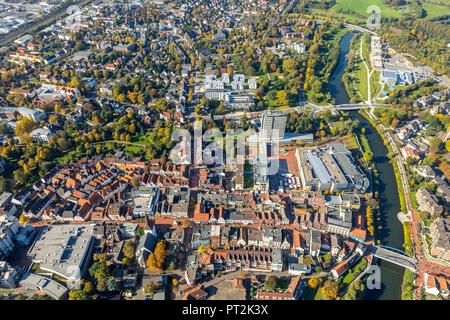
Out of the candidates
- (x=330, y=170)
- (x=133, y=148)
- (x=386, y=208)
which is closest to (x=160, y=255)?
(x=133, y=148)

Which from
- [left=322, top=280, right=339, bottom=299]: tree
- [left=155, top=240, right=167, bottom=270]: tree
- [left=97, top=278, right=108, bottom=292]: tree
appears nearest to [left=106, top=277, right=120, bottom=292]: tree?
[left=97, top=278, right=108, bottom=292]: tree

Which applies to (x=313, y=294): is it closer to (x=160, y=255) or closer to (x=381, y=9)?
(x=160, y=255)

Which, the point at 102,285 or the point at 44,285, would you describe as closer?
the point at 102,285

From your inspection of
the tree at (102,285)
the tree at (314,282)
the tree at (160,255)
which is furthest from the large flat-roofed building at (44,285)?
the tree at (314,282)

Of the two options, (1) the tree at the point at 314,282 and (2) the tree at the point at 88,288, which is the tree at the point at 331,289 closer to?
(1) the tree at the point at 314,282

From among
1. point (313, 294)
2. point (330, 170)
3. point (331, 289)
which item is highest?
point (330, 170)

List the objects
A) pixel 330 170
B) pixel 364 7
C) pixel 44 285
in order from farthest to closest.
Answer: pixel 364 7
pixel 330 170
pixel 44 285
